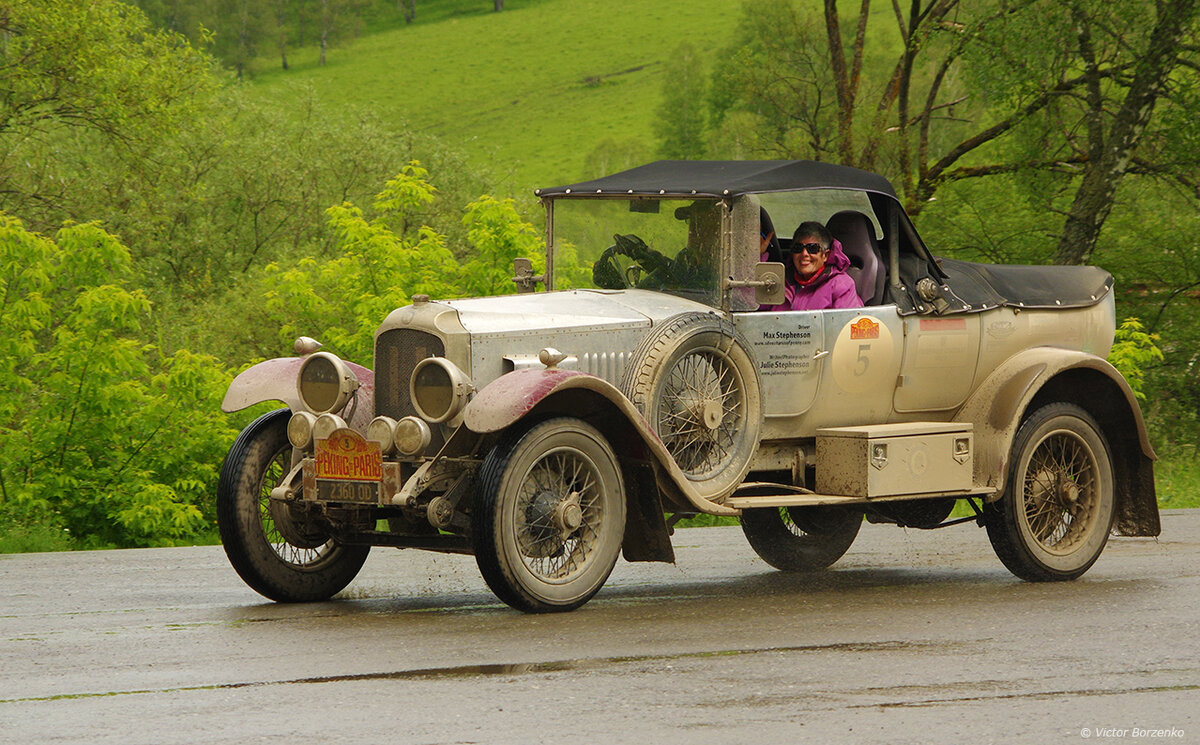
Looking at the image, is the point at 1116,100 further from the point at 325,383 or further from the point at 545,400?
the point at 325,383

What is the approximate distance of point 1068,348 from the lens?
9516 mm

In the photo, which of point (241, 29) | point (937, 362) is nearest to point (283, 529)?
point (937, 362)

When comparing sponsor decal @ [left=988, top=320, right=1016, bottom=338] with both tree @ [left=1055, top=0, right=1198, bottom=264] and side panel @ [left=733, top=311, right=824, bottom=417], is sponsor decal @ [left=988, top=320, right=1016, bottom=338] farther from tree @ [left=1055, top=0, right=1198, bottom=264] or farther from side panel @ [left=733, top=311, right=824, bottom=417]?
tree @ [left=1055, top=0, right=1198, bottom=264]

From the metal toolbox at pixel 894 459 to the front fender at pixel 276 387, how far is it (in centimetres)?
259

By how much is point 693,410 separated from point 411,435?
1621 mm

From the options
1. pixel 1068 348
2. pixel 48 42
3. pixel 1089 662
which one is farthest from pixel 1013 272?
pixel 48 42

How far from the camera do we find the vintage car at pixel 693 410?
7383mm

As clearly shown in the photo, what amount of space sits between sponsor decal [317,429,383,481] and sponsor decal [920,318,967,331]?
3490 millimetres

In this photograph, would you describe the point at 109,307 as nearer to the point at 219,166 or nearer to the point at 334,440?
the point at 334,440

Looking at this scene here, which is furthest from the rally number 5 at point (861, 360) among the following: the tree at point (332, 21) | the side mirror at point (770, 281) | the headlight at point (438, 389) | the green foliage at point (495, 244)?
the tree at point (332, 21)

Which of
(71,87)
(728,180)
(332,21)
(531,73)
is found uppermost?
(332,21)

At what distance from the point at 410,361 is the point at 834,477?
253 cm

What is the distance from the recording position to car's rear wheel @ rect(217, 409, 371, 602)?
789 cm

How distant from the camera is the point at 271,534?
26.9ft
